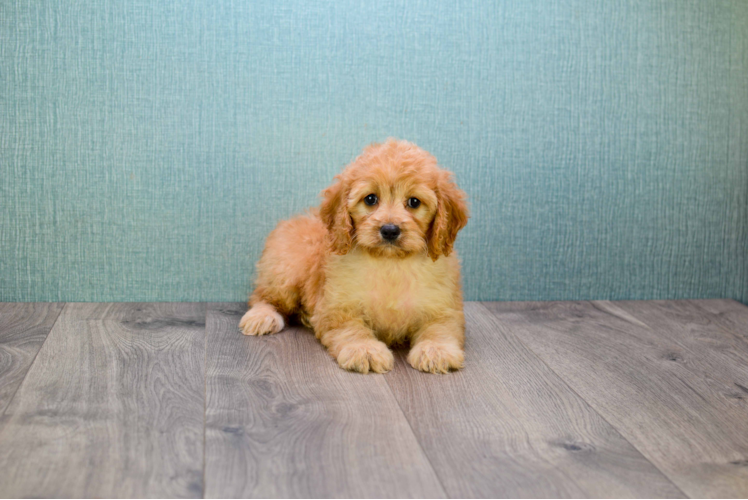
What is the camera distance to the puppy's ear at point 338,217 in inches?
91.0

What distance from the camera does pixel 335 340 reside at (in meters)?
2.30

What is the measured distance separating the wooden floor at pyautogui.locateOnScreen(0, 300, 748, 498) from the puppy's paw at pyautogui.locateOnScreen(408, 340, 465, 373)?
3 centimetres

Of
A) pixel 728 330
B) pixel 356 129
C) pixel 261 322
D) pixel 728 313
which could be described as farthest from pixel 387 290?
pixel 728 313

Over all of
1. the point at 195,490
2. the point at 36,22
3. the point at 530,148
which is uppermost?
the point at 36,22

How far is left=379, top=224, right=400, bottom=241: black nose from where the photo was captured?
→ 7.25 feet

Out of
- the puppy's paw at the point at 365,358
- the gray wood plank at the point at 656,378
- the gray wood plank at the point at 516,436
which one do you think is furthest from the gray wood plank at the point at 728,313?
the puppy's paw at the point at 365,358

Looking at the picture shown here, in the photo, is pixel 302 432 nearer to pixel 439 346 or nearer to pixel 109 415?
pixel 109 415

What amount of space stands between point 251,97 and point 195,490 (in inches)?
68.6

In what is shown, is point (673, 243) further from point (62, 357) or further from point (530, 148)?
point (62, 357)

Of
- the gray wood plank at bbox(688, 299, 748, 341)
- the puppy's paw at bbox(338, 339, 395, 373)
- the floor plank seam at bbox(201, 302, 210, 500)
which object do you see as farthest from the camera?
the gray wood plank at bbox(688, 299, 748, 341)

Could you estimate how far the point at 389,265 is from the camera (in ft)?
7.73

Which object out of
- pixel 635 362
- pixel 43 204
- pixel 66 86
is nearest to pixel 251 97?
pixel 66 86

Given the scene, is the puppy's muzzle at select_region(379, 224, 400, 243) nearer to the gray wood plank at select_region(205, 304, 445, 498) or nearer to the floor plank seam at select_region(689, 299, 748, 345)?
the gray wood plank at select_region(205, 304, 445, 498)

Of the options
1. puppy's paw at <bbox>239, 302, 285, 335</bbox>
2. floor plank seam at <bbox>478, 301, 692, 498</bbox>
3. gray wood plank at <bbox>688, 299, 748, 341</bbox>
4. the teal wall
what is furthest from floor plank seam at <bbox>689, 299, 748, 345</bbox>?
puppy's paw at <bbox>239, 302, 285, 335</bbox>
